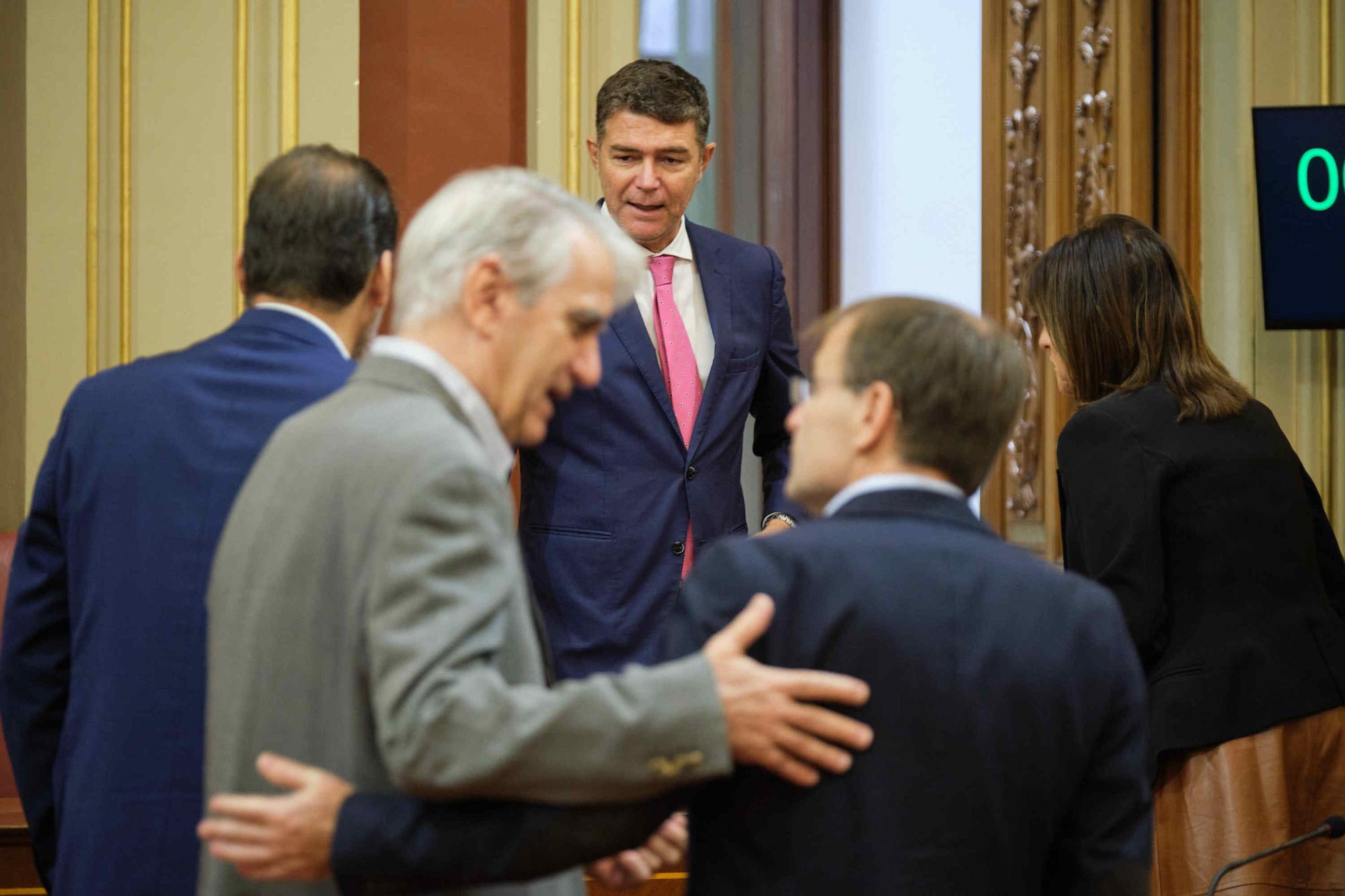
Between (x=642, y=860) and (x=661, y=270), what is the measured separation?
1.51m

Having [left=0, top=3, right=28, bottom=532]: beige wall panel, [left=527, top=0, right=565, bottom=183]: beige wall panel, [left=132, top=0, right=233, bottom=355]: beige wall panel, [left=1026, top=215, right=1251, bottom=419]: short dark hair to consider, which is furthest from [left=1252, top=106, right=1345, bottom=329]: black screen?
[left=0, top=3, right=28, bottom=532]: beige wall panel

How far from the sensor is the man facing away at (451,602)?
4.12 feet

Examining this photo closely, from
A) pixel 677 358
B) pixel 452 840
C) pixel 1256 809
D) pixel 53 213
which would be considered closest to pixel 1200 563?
pixel 1256 809

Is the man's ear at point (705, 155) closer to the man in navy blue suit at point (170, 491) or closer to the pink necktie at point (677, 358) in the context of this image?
the pink necktie at point (677, 358)

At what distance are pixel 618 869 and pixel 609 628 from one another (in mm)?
1094

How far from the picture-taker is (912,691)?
4.59 feet

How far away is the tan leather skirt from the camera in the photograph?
2.50 metres

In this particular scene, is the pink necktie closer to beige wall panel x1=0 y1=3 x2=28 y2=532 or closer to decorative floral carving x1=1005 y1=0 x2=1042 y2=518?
decorative floral carving x1=1005 y1=0 x2=1042 y2=518

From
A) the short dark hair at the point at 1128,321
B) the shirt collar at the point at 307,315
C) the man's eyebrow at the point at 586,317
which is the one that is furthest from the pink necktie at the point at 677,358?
the man's eyebrow at the point at 586,317

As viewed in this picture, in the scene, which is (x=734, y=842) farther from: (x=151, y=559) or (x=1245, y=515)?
(x=1245, y=515)

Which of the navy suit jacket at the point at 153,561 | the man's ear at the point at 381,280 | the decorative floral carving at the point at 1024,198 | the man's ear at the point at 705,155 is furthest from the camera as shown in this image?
the decorative floral carving at the point at 1024,198

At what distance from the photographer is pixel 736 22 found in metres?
4.43

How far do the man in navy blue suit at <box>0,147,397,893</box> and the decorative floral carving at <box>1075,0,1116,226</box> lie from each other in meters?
2.65

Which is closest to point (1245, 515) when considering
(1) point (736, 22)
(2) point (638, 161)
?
(2) point (638, 161)
